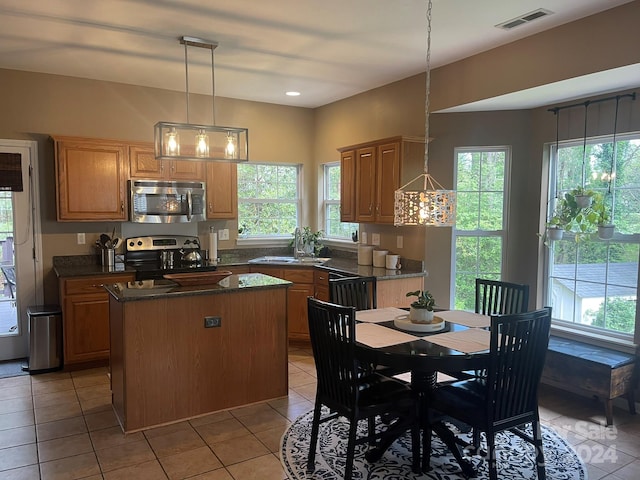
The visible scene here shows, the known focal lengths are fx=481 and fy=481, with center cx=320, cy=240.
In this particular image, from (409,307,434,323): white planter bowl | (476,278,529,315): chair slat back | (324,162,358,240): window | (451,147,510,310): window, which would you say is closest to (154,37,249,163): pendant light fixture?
(409,307,434,323): white planter bowl

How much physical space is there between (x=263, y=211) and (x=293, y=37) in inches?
A: 111

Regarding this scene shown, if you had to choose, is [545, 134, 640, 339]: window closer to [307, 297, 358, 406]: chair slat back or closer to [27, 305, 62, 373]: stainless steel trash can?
[307, 297, 358, 406]: chair slat back

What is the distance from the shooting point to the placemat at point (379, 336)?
2.70 meters

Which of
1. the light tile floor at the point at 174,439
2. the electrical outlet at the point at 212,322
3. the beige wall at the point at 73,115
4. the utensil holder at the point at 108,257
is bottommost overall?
the light tile floor at the point at 174,439

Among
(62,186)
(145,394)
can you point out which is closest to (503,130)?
(145,394)

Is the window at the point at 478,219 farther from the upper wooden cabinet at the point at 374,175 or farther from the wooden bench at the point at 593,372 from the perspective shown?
the wooden bench at the point at 593,372

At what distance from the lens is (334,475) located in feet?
8.86

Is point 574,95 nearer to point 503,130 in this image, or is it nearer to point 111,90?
point 503,130

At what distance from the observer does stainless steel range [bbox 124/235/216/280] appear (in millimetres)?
4996

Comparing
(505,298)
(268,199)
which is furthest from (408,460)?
(268,199)

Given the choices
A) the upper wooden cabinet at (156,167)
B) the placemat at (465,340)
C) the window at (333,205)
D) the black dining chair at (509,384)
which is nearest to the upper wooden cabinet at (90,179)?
the upper wooden cabinet at (156,167)

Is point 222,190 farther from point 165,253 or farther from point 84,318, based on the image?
point 84,318

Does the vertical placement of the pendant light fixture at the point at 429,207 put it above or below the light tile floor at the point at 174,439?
above

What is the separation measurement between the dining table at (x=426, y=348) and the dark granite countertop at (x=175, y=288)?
88 centimetres
